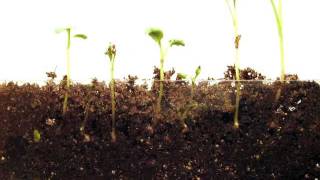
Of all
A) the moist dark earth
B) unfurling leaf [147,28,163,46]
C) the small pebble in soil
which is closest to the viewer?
the moist dark earth

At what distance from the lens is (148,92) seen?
905 centimetres

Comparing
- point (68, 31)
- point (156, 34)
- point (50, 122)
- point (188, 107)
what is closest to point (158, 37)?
point (156, 34)

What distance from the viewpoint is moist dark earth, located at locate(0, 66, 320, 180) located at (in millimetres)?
8484

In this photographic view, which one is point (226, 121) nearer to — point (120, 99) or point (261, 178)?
point (261, 178)

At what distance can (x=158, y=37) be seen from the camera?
885cm

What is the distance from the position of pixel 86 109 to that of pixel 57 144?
718mm

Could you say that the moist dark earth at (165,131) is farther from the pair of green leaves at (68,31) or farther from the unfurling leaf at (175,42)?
the pair of green leaves at (68,31)

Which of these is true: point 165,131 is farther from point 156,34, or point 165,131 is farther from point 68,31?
point 68,31

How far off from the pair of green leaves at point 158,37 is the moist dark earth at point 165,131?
49 centimetres

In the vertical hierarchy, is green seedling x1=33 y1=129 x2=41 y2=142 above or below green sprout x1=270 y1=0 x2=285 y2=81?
below

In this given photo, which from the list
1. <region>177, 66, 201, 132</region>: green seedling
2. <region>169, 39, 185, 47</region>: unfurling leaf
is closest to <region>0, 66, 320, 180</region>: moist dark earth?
<region>177, 66, 201, 132</region>: green seedling

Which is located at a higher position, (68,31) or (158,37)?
(68,31)

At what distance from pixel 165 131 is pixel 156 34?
141cm

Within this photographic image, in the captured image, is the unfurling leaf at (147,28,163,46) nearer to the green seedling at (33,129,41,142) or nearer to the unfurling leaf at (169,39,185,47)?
the unfurling leaf at (169,39,185,47)
